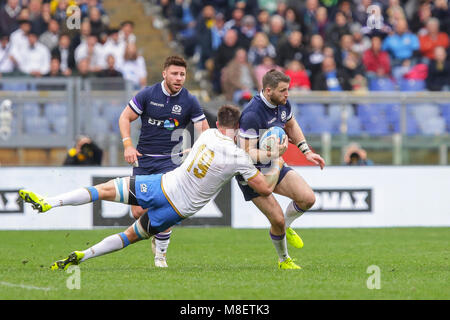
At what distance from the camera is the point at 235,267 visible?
10438 mm

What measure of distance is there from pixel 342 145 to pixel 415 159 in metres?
1.60

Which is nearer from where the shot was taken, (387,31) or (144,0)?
(387,31)

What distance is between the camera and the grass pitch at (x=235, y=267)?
802cm

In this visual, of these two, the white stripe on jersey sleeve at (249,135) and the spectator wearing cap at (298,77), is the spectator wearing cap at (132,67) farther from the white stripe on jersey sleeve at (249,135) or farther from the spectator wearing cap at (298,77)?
→ the white stripe on jersey sleeve at (249,135)

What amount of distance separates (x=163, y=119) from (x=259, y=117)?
1396 millimetres

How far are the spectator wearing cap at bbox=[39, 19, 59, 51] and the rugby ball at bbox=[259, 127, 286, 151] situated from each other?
1061 centimetres

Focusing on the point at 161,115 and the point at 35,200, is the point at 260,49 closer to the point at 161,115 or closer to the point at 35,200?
the point at 161,115

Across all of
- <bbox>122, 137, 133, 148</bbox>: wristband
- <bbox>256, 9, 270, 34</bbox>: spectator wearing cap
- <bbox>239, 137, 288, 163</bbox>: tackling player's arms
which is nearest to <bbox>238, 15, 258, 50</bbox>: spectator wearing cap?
<bbox>256, 9, 270, 34</bbox>: spectator wearing cap

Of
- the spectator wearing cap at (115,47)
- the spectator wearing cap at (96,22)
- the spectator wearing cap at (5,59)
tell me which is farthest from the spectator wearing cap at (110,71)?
the spectator wearing cap at (5,59)

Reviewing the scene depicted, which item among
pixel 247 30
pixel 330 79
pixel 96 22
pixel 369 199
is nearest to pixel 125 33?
pixel 96 22

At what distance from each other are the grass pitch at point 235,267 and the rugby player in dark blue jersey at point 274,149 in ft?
1.84
